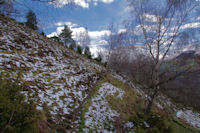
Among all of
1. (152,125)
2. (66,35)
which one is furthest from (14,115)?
(66,35)

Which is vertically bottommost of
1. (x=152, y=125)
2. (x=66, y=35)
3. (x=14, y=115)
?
(x=152, y=125)

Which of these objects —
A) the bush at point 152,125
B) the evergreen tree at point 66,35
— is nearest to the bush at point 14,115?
the bush at point 152,125

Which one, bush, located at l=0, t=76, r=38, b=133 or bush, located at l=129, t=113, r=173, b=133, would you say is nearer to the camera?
bush, located at l=0, t=76, r=38, b=133

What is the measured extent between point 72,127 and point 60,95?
4.52 feet

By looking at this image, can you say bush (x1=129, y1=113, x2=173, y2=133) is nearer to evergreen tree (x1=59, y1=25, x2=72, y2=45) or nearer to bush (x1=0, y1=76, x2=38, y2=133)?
bush (x1=0, y1=76, x2=38, y2=133)

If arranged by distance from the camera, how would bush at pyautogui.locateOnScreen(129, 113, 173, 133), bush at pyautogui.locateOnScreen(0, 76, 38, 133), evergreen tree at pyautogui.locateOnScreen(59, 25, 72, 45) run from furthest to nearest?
evergreen tree at pyautogui.locateOnScreen(59, 25, 72, 45) → bush at pyautogui.locateOnScreen(129, 113, 173, 133) → bush at pyautogui.locateOnScreen(0, 76, 38, 133)

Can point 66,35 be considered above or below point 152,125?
above

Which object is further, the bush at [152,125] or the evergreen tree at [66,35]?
the evergreen tree at [66,35]

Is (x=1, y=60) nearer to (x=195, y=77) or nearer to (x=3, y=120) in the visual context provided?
(x=3, y=120)

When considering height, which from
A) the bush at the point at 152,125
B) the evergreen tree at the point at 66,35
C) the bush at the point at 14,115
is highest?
the evergreen tree at the point at 66,35

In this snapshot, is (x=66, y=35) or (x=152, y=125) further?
(x=66, y=35)

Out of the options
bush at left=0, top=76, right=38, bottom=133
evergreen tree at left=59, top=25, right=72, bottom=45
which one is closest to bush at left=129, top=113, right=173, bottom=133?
bush at left=0, top=76, right=38, bottom=133

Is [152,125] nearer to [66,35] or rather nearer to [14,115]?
[14,115]

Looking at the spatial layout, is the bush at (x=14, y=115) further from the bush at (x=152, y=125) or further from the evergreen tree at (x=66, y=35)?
the evergreen tree at (x=66, y=35)
